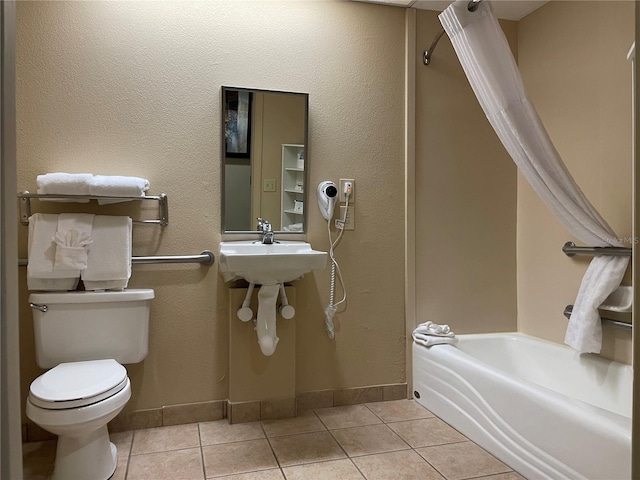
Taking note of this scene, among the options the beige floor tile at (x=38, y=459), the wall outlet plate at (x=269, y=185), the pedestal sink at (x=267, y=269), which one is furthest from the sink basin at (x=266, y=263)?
the beige floor tile at (x=38, y=459)

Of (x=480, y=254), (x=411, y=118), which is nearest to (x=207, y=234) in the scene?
(x=411, y=118)

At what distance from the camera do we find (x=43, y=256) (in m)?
2.16

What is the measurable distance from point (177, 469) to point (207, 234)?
3.71ft

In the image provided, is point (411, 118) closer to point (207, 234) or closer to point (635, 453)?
point (207, 234)

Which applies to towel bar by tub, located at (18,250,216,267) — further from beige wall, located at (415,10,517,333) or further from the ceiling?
the ceiling

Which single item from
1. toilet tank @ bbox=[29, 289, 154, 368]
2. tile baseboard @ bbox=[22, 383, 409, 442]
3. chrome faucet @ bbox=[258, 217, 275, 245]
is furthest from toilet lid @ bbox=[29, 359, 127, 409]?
chrome faucet @ bbox=[258, 217, 275, 245]

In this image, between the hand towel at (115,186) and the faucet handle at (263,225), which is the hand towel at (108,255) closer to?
the hand towel at (115,186)

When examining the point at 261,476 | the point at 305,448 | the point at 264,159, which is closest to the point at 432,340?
the point at 305,448

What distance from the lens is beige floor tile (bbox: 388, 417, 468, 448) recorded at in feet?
7.57

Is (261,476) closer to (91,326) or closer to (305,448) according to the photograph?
(305,448)

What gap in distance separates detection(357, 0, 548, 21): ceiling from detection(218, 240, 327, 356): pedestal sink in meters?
1.53

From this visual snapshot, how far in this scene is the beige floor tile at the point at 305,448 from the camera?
2131mm

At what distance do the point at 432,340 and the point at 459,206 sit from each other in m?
→ 0.85

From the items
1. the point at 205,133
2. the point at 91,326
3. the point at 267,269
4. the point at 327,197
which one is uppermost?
the point at 205,133
